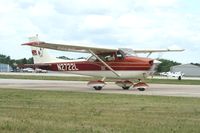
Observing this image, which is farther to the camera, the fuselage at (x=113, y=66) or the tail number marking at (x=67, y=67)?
the tail number marking at (x=67, y=67)

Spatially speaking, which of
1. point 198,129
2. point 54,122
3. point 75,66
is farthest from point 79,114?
point 75,66

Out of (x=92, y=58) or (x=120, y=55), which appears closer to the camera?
(x=120, y=55)

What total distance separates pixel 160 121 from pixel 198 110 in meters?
3.01

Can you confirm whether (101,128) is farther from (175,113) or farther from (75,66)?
(75,66)

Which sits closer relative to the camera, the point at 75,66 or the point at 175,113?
the point at 175,113

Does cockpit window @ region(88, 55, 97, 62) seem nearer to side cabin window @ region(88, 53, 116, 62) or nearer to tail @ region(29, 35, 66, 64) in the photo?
side cabin window @ region(88, 53, 116, 62)

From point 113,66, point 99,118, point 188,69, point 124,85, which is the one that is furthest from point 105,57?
point 188,69

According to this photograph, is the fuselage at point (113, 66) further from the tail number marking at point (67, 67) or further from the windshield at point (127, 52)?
the windshield at point (127, 52)

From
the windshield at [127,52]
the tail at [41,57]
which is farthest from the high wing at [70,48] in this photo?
the tail at [41,57]

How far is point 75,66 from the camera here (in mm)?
30578

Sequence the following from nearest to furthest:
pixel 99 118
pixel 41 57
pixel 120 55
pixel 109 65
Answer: pixel 99 118 → pixel 120 55 → pixel 109 65 → pixel 41 57

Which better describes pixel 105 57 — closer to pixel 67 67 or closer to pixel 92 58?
pixel 92 58

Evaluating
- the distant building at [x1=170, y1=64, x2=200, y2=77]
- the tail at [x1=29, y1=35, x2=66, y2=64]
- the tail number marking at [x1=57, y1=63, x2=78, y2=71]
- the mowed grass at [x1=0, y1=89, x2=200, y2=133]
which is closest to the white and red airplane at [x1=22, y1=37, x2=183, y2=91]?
the tail number marking at [x1=57, y1=63, x2=78, y2=71]

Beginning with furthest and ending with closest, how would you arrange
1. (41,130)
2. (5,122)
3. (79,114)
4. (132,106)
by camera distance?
(132,106) < (79,114) < (5,122) < (41,130)
